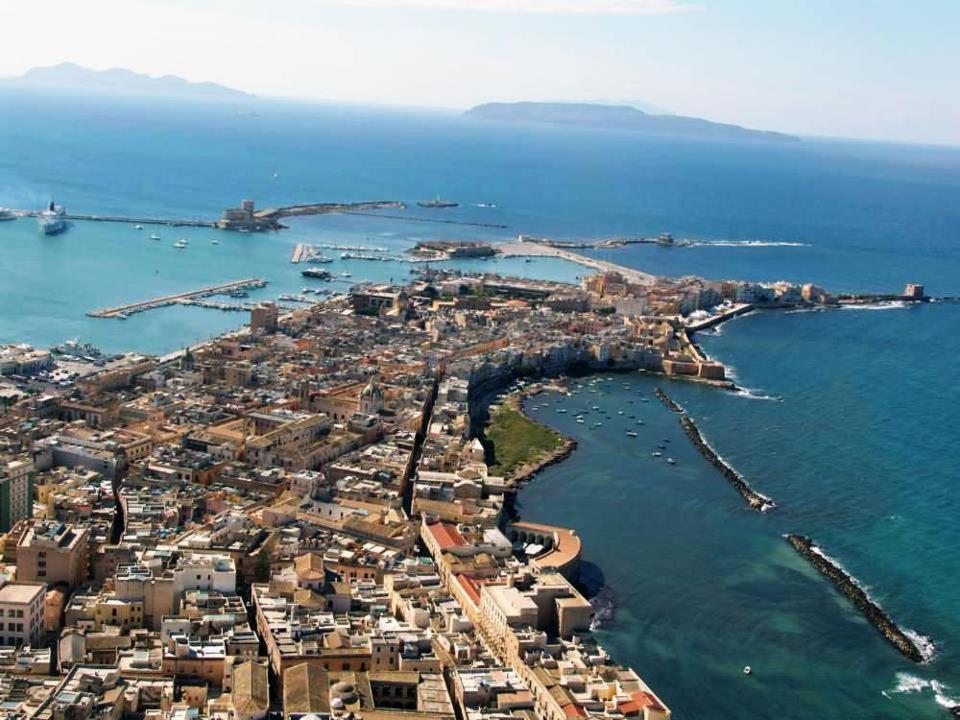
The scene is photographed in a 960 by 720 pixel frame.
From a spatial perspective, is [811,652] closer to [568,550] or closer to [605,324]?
[568,550]

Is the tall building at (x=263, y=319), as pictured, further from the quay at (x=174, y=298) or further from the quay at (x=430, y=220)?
the quay at (x=430, y=220)

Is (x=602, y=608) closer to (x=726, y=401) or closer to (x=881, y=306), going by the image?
(x=726, y=401)

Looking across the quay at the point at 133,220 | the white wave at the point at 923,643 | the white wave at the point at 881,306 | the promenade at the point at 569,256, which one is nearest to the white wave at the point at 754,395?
the white wave at the point at 923,643

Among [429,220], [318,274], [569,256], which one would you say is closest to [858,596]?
[318,274]

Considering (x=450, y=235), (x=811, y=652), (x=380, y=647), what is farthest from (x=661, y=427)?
(x=450, y=235)

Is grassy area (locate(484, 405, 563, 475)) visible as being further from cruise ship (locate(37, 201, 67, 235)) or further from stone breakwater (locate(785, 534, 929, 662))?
cruise ship (locate(37, 201, 67, 235))

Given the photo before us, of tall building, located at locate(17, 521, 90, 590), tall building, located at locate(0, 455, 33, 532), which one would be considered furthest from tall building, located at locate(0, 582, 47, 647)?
tall building, located at locate(0, 455, 33, 532)
